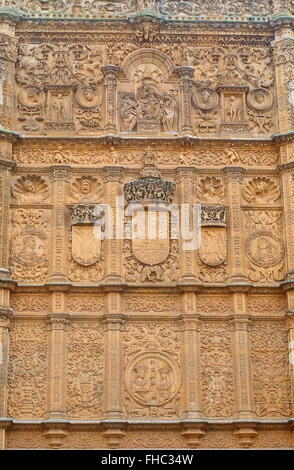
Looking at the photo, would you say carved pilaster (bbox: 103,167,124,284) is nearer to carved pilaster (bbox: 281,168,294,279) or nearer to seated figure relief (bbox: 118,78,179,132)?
seated figure relief (bbox: 118,78,179,132)

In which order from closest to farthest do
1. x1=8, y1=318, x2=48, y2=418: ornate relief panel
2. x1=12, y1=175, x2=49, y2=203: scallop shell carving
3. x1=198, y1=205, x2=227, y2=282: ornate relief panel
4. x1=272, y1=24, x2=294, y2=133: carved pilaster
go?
1. x1=8, y1=318, x2=48, y2=418: ornate relief panel
2. x1=198, y1=205, x2=227, y2=282: ornate relief panel
3. x1=12, y1=175, x2=49, y2=203: scallop shell carving
4. x1=272, y1=24, x2=294, y2=133: carved pilaster

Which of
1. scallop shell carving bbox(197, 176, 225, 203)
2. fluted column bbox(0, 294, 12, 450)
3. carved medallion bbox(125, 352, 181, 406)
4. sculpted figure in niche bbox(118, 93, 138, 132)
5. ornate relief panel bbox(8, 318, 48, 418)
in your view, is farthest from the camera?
sculpted figure in niche bbox(118, 93, 138, 132)

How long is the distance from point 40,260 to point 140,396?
2.85 m

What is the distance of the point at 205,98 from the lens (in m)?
16.2

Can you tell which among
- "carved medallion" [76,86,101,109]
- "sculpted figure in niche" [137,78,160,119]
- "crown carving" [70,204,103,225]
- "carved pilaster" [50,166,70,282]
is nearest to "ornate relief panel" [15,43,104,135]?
"carved medallion" [76,86,101,109]

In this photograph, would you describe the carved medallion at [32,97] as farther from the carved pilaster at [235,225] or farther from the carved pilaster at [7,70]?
the carved pilaster at [235,225]

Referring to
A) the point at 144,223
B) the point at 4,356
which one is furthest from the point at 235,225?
the point at 4,356

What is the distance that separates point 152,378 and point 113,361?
706 millimetres

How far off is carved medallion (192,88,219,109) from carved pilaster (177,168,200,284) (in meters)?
1.32

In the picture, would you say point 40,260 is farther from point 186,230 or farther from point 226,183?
point 226,183

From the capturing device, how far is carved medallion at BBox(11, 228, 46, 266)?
1514 cm

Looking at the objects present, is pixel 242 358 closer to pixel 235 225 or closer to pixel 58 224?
pixel 235 225

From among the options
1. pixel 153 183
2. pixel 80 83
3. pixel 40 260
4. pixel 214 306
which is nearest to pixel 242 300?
pixel 214 306

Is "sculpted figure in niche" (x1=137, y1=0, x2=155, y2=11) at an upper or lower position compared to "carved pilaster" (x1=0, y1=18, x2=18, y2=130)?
upper
